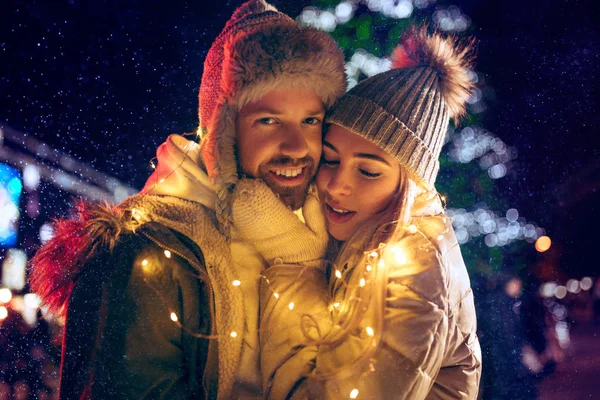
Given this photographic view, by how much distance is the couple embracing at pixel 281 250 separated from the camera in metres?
2.18

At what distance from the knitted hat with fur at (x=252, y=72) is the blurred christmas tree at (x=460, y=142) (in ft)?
4.81

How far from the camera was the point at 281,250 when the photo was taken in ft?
8.40

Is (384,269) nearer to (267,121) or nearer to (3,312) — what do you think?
(267,121)

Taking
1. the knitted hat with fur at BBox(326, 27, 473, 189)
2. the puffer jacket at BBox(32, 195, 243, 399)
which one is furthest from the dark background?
the puffer jacket at BBox(32, 195, 243, 399)

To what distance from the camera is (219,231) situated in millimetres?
2502

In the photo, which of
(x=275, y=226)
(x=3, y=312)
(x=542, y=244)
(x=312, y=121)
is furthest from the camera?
(x=3, y=312)

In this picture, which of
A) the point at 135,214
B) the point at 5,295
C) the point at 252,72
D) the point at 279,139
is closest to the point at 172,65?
the point at 252,72

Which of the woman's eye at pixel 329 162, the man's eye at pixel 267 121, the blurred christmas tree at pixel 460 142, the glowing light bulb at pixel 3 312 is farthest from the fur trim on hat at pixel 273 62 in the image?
the glowing light bulb at pixel 3 312

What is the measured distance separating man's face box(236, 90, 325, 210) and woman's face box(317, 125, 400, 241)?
143 millimetres

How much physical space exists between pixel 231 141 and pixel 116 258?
855mm

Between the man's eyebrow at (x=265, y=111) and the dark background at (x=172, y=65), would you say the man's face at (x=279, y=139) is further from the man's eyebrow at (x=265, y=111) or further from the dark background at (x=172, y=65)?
the dark background at (x=172, y=65)

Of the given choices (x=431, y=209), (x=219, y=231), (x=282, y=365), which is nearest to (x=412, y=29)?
(x=431, y=209)

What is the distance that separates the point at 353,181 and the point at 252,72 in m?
0.80

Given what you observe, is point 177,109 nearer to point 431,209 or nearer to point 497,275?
point 431,209
